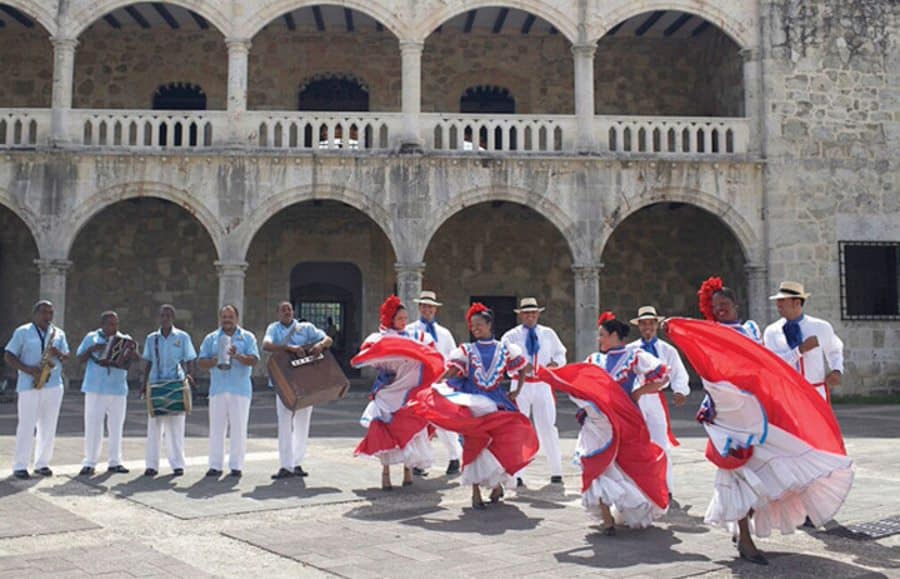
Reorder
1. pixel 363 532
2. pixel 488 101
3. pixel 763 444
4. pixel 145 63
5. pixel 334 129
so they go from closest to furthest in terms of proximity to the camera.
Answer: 1. pixel 763 444
2. pixel 363 532
3. pixel 334 129
4. pixel 145 63
5. pixel 488 101

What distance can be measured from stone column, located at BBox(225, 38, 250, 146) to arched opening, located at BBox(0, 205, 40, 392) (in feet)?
22.3

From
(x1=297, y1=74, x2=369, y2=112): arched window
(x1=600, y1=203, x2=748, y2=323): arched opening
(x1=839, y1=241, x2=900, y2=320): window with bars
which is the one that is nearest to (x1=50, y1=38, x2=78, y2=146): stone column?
(x1=297, y1=74, x2=369, y2=112): arched window

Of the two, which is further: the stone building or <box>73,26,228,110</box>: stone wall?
<box>73,26,228,110</box>: stone wall

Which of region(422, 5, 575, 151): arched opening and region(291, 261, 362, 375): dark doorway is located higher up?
region(422, 5, 575, 151): arched opening

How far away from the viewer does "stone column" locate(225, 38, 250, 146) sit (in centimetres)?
1606

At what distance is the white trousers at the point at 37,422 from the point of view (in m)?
7.88

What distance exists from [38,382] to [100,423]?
68 centimetres

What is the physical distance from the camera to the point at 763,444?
498 centimetres

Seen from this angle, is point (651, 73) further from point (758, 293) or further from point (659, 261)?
point (758, 293)

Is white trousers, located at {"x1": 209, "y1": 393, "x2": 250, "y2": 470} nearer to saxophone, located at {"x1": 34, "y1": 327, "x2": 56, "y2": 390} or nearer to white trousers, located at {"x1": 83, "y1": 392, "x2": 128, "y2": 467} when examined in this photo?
white trousers, located at {"x1": 83, "y1": 392, "x2": 128, "y2": 467}

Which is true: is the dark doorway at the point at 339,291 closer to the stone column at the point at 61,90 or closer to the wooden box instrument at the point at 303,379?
the stone column at the point at 61,90

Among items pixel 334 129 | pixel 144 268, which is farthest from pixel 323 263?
pixel 334 129

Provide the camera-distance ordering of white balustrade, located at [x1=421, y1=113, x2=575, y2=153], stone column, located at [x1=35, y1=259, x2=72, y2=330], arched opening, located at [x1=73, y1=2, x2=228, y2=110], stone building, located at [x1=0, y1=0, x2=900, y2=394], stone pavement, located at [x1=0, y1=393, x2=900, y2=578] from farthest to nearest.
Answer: arched opening, located at [x1=73, y1=2, x2=228, y2=110]
white balustrade, located at [x1=421, y1=113, x2=575, y2=153]
stone building, located at [x1=0, y1=0, x2=900, y2=394]
stone column, located at [x1=35, y1=259, x2=72, y2=330]
stone pavement, located at [x1=0, y1=393, x2=900, y2=578]

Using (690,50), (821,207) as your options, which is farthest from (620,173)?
(690,50)
